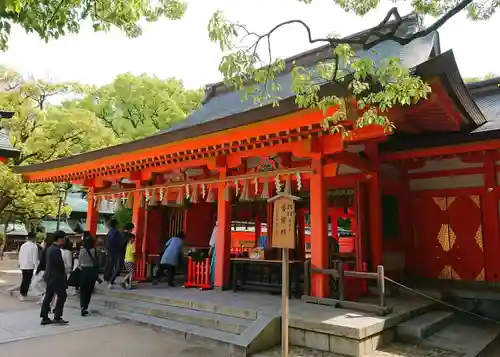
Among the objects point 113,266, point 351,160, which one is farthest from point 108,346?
point 351,160

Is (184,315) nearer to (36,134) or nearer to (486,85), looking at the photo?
(486,85)

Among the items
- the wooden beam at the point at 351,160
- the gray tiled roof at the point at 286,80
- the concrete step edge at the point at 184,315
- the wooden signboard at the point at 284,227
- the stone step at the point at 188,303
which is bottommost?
the concrete step edge at the point at 184,315

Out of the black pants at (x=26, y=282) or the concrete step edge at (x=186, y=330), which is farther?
the black pants at (x=26, y=282)

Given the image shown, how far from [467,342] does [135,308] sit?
21.1ft

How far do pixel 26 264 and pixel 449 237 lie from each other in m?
11.0

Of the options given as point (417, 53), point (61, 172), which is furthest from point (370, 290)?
point (61, 172)

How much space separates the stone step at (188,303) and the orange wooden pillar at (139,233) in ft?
5.54

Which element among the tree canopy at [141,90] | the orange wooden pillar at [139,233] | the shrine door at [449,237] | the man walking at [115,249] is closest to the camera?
the tree canopy at [141,90]

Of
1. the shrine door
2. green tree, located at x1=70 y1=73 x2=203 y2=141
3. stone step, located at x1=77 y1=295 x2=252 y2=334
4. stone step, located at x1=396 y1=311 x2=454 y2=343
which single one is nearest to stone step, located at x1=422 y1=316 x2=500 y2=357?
stone step, located at x1=396 y1=311 x2=454 y2=343

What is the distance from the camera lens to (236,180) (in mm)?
9219

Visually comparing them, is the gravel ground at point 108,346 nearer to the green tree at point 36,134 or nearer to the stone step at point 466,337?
the stone step at point 466,337

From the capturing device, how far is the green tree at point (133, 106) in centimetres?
2550

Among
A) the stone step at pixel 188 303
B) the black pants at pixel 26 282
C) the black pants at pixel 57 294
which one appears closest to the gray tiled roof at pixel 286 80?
the stone step at pixel 188 303

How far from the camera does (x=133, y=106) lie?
26266 millimetres
